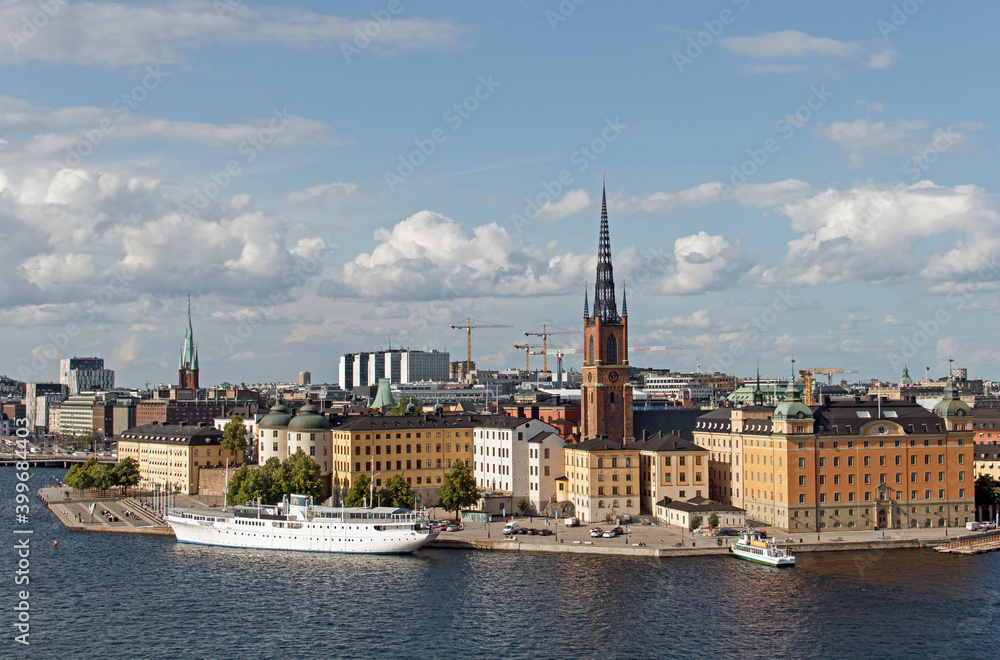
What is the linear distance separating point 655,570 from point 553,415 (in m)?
80.1

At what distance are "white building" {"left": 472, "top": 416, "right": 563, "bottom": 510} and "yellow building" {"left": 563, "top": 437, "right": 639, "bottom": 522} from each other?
7.65 meters

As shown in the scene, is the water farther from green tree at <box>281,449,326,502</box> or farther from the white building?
the white building

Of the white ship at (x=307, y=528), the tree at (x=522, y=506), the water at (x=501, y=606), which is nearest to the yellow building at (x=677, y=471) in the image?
the tree at (x=522, y=506)

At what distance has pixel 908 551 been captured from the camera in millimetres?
106875

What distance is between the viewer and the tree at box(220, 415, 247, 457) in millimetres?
164250

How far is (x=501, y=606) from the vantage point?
277 ft

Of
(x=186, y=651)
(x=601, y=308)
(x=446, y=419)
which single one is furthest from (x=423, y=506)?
(x=186, y=651)

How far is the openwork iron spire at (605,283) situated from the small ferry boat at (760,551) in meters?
53.4

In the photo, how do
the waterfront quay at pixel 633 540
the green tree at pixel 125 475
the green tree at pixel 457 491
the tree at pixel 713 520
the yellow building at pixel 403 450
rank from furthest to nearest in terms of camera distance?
1. the green tree at pixel 125 475
2. the yellow building at pixel 403 450
3. the green tree at pixel 457 491
4. the tree at pixel 713 520
5. the waterfront quay at pixel 633 540

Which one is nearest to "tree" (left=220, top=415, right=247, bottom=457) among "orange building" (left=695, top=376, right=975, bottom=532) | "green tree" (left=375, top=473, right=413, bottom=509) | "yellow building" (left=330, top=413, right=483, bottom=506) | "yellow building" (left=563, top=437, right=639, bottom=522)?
"yellow building" (left=330, top=413, right=483, bottom=506)

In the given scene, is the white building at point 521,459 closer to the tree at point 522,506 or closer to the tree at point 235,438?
the tree at point 522,506

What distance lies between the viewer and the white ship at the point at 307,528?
110 metres

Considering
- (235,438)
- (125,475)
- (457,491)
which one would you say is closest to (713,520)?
(457,491)

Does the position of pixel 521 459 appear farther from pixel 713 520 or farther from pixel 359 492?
pixel 713 520
